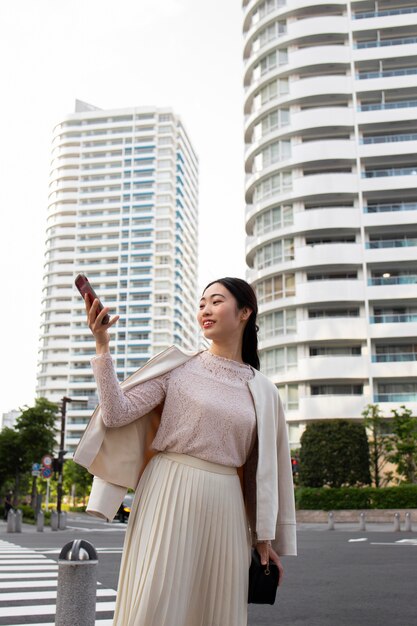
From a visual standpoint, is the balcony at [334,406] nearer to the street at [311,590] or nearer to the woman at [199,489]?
the street at [311,590]

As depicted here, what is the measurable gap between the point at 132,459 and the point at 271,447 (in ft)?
1.80

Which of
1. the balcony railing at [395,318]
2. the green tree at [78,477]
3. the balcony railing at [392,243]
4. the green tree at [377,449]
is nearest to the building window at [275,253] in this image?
the balcony railing at [392,243]

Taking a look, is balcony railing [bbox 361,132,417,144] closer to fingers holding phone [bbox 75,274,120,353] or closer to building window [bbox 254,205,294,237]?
building window [bbox 254,205,294,237]

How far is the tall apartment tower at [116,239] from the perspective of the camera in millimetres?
86688

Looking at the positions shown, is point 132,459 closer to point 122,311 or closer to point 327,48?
point 327,48

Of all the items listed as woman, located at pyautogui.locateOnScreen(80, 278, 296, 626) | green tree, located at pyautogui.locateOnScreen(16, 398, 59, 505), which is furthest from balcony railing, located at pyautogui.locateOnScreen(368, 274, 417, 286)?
woman, located at pyautogui.locateOnScreen(80, 278, 296, 626)

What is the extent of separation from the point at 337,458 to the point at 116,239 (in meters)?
67.4

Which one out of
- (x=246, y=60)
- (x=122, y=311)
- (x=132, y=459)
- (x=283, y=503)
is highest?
(x=246, y=60)

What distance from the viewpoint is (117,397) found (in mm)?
2127

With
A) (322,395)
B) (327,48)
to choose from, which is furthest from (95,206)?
(322,395)

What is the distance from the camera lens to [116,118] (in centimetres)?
9681

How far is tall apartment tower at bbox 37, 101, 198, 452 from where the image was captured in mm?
86688

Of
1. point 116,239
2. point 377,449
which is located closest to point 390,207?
point 377,449

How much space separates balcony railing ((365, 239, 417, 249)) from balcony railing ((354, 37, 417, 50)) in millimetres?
15215
